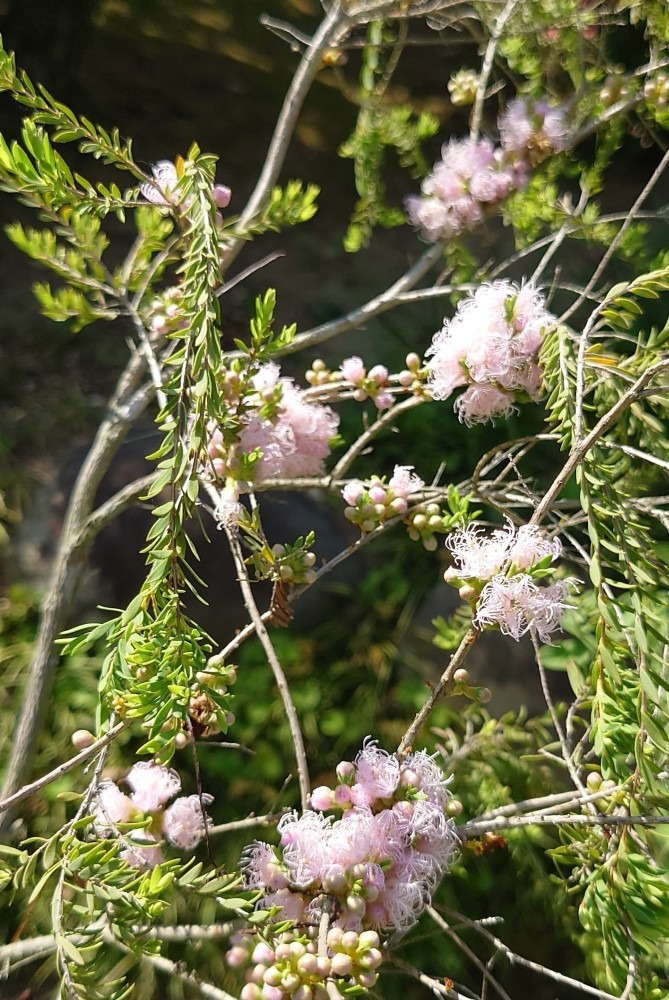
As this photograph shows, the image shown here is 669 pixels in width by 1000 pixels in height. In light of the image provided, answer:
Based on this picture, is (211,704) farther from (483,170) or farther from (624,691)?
(483,170)

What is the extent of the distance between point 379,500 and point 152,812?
299 mm

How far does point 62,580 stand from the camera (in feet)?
2.78

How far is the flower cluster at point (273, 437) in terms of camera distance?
55 cm

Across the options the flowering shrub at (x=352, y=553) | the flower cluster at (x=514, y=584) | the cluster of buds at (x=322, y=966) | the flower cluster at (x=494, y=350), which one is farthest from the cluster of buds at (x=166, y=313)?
the cluster of buds at (x=322, y=966)

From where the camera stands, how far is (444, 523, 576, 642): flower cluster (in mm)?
442

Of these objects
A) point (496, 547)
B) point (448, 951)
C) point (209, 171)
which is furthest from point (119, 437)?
point (448, 951)

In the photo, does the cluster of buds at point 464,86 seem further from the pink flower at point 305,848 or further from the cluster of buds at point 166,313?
the pink flower at point 305,848

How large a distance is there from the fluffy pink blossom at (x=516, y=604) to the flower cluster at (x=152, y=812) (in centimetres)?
26

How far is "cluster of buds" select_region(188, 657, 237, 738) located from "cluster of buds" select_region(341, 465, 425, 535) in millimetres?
165

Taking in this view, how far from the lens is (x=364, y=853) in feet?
1.45

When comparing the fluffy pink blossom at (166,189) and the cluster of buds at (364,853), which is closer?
the cluster of buds at (364,853)

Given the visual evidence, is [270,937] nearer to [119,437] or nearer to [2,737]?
[119,437]

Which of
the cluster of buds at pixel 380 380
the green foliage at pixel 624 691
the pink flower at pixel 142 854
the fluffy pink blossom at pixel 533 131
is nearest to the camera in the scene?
the green foliage at pixel 624 691

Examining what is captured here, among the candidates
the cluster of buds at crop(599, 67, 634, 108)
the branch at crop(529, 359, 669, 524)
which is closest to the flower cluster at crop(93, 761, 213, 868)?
the branch at crop(529, 359, 669, 524)
